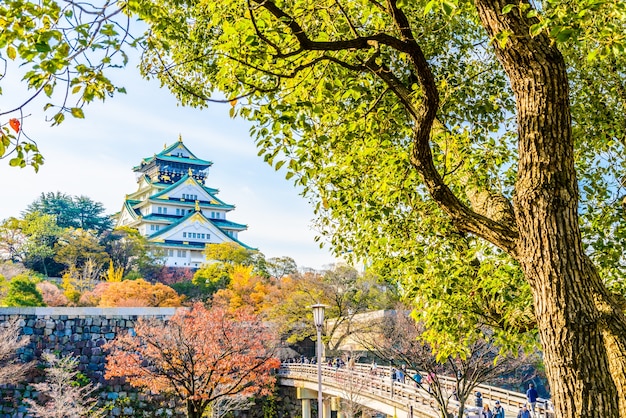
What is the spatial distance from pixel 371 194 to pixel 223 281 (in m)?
28.1

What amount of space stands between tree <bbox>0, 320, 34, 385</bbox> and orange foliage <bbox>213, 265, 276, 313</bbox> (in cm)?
917

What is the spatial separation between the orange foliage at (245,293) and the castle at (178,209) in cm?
1292

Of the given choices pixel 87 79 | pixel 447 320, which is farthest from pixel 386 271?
pixel 87 79

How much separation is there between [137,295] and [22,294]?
16.5 ft

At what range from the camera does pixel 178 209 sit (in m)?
48.9

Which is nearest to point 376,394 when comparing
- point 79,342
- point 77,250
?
point 79,342

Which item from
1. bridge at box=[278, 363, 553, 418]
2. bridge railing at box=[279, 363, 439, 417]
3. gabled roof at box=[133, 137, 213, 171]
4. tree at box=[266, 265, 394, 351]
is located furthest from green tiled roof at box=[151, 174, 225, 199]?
bridge railing at box=[279, 363, 439, 417]

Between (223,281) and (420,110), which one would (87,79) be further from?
(223,281)

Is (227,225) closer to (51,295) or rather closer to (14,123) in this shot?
(51,295)

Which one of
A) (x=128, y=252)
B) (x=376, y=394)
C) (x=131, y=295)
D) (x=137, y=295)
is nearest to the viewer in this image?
(x=376, y=394)

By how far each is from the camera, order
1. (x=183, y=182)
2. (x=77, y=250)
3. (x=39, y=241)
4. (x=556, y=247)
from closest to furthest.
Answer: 1. (x=556, y=247)
2. (x=77, y=250)
3. (x=39, y=241)
4. (x=183, y=182)

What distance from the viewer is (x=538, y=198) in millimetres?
2947

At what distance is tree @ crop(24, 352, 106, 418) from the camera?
18.7 m

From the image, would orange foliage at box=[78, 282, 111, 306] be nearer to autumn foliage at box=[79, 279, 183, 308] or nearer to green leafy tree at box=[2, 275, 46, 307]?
autumn foliage at box=[79, 279, 183, 308]
